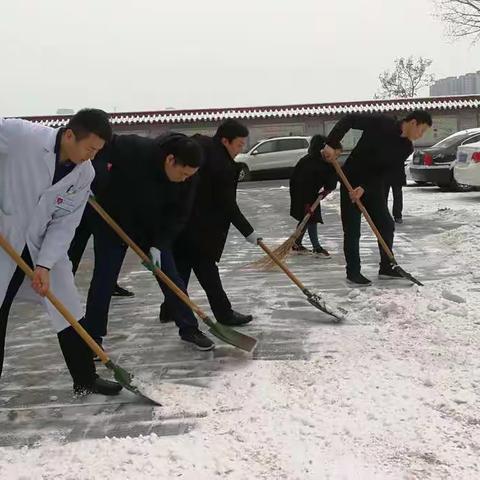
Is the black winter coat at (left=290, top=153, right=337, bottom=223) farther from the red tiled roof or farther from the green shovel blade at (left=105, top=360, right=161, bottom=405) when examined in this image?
the red tiled roof

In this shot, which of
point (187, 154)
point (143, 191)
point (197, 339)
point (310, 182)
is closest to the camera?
point (187, 154)

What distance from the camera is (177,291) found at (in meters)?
3.54

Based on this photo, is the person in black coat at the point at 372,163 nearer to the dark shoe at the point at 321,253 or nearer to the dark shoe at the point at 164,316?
the dark shoe at the point at 321,253

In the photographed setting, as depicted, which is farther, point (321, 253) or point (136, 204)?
point (321, 253)

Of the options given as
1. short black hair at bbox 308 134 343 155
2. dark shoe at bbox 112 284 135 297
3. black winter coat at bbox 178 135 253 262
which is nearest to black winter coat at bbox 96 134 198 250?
black winter coat at bbox 178 135 253 262

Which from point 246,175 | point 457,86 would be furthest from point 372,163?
point 457,86

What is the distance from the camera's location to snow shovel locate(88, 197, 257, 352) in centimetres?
345

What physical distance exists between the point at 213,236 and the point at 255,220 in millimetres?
5926

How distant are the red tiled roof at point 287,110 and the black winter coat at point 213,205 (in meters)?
20.7

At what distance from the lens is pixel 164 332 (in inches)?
161

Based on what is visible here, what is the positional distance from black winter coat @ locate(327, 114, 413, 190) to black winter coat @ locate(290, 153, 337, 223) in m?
1.17

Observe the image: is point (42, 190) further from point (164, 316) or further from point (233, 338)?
point (164, 316)

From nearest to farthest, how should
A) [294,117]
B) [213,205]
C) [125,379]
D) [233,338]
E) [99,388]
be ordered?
[125,379]
[99,388]
[233,338]
[213,205]
[294,117]

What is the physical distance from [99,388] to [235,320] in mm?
1311
